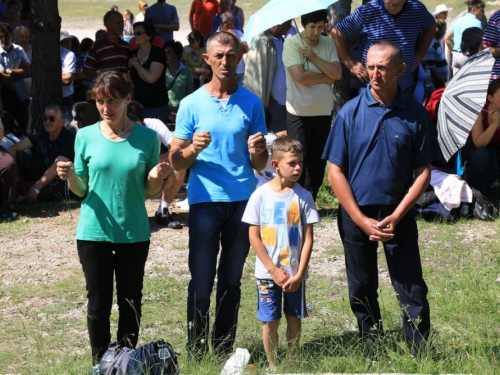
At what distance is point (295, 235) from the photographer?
4754 millimetres

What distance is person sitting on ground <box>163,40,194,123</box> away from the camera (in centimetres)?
1238

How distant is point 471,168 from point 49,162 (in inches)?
191

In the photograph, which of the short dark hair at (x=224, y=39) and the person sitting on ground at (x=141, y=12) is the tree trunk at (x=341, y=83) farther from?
the person sitting on ground at (x=141, y=12)

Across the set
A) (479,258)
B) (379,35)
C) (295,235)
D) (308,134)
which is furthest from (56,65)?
(295,235)

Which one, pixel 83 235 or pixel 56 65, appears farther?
pixel 56 65

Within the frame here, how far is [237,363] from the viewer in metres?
4.64

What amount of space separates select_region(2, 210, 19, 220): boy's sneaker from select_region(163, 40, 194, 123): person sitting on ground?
12.7ft

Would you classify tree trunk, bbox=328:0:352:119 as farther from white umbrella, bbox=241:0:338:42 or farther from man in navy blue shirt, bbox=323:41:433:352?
man in navy blue shirt, bbox=323:41:433:352

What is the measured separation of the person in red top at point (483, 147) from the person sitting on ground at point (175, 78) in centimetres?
501

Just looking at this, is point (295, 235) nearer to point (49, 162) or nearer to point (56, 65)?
point (49, 162)

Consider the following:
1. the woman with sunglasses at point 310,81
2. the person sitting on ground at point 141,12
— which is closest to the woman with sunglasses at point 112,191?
the woman with sunglasses at point 310,81

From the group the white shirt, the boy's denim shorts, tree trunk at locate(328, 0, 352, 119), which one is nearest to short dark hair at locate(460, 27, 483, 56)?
tree trunk at locate(328, 0, 352, 119)

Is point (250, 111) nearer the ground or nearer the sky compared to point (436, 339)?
nearer the sky

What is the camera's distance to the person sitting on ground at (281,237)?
473 cm
